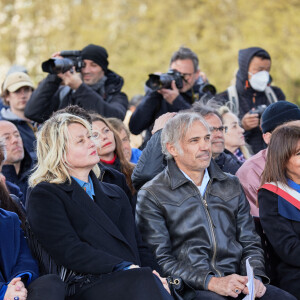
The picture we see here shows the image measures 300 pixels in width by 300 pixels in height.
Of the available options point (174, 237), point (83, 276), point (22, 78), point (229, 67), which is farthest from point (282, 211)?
point (229, 67)

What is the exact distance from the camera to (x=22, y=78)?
7.39m

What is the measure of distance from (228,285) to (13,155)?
2791 mm

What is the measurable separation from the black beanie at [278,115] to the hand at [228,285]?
1.72 meters

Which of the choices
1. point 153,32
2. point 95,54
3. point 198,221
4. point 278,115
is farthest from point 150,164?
point 153,32

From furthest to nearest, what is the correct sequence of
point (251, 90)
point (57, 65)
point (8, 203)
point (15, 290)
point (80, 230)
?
point (251, 90) < point (57, 65) < point (8, 203) < point (80, 230) < point (15, 290)

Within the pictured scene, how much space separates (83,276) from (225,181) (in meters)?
1.29

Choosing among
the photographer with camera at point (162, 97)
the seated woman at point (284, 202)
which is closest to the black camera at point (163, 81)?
the photographer with camera at point (162, 97)

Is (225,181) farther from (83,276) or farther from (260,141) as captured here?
(260,141)

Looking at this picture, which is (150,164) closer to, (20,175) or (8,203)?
(8,203)

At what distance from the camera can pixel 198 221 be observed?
4551 mm

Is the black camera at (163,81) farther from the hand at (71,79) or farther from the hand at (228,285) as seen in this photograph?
the hand at (228,285)

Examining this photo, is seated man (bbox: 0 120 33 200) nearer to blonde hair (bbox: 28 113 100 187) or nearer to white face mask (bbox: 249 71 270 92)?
blonde hair (bbox: 28 113 100 187)

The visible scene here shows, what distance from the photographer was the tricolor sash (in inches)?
185

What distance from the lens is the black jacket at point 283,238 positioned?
462cm
